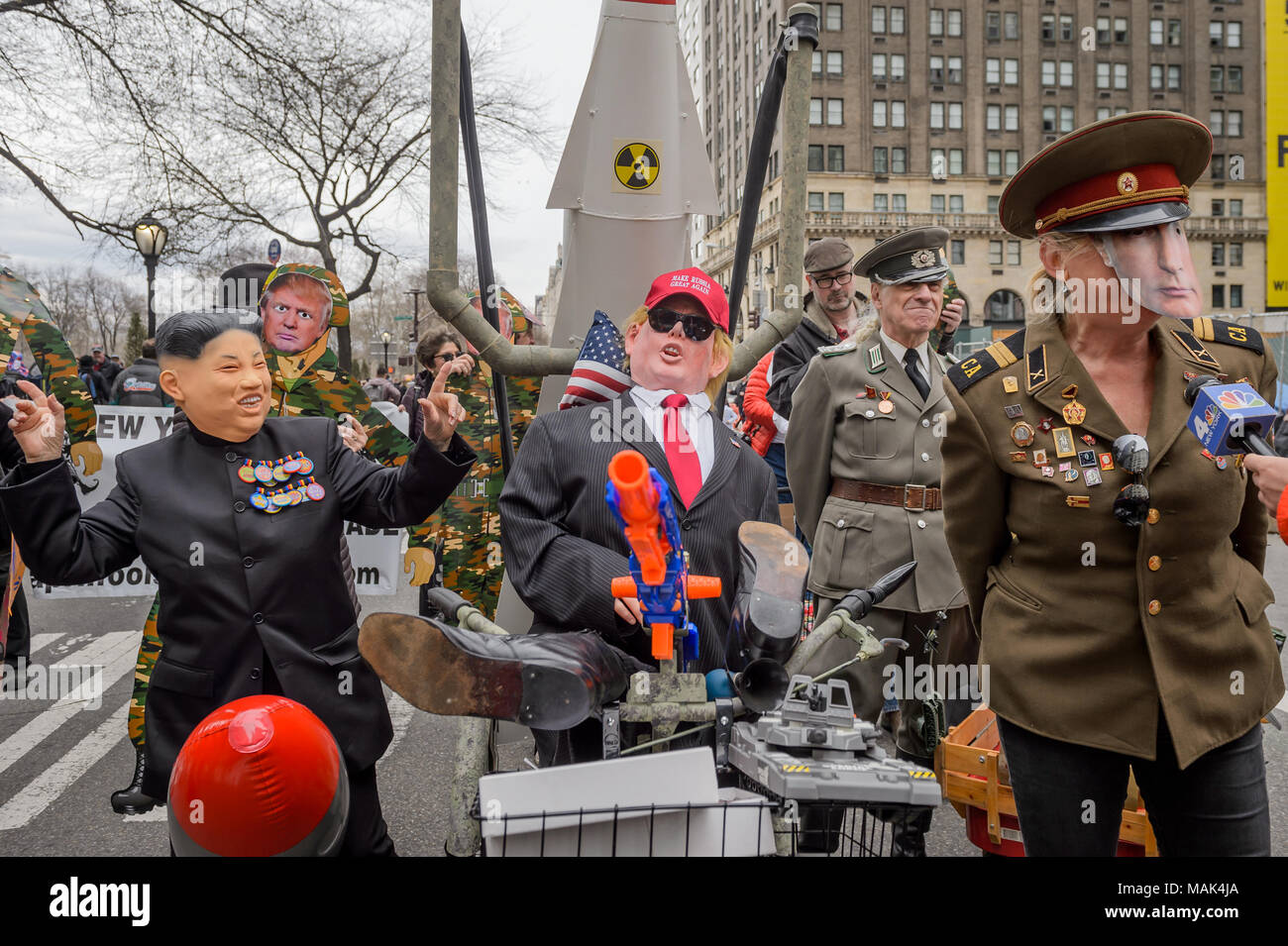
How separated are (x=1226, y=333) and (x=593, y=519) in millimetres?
1548

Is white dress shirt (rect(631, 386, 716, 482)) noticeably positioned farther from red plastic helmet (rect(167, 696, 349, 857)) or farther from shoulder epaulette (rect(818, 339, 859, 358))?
shoulder epaulette (rect(818, 339, 859, 358))

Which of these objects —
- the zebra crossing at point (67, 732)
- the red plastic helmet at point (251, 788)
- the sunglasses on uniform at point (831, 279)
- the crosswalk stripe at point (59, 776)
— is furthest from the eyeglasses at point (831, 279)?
the crosswalk stripe at point (59, 776)

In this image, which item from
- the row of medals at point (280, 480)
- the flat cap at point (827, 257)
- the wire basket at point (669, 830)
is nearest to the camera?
the wire basket at point (669, 830)

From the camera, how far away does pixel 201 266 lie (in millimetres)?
20359

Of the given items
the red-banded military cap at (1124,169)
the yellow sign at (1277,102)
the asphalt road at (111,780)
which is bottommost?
the asphalt road at (111,780)

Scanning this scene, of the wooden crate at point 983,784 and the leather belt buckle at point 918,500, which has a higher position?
the leather belt buckle at point 918,500

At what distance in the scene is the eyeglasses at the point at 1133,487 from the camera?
204 cm

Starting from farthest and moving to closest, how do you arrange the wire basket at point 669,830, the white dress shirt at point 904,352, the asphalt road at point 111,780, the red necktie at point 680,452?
the white dress shirt at point 904,352 < the asphalt road at point 111,780 < the red necktie at point 680,452 < the wire basket at point 669,830

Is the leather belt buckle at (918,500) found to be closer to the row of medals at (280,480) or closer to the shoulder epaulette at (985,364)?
the shoulder epaulette at (985,364)

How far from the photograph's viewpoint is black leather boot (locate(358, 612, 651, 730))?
5.48 ft

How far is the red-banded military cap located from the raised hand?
234 cm

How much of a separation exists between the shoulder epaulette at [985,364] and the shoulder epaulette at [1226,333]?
1.21 ft

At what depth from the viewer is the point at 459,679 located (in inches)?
66.7

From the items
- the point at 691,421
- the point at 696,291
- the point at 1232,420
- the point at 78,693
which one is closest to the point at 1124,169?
the point at 1232,420
